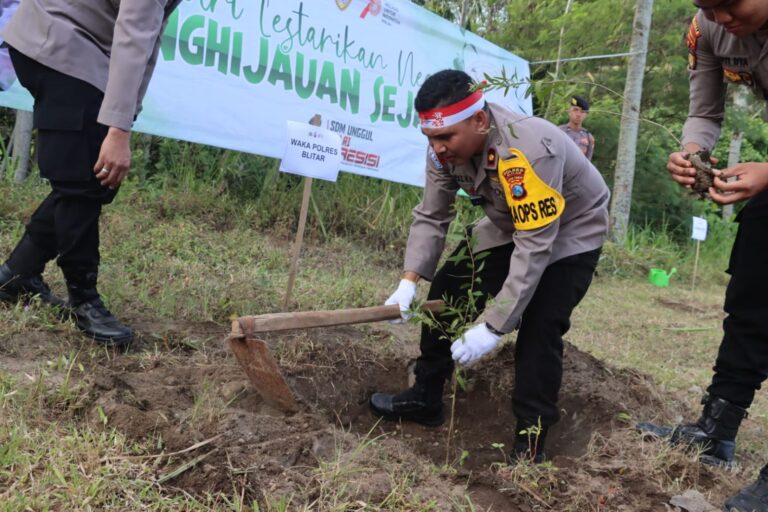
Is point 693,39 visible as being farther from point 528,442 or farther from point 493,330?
point 528,442

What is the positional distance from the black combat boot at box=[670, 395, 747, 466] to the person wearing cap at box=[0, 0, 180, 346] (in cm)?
235

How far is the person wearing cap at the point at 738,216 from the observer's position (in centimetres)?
199

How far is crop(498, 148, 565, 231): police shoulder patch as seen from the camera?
228 centimetres

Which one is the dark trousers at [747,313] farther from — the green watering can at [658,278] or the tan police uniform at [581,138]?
the green watering can at [658,278]

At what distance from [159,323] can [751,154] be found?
779 inches

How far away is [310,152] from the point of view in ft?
11.4

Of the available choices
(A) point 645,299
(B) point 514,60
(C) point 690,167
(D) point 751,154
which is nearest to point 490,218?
(C) point 690,167

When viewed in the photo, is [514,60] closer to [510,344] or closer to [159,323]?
[510,344]

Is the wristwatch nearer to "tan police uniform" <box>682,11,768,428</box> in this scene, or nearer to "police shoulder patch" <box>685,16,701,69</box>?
"tan police uniform" <box>682,11,768,428</box>

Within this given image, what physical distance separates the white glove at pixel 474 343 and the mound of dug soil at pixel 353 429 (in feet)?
1.07

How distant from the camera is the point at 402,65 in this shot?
18.5 feet

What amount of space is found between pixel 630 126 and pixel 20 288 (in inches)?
298

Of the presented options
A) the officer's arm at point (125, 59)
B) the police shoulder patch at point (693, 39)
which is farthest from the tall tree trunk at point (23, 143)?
the police shoulder patch at point (693, 39)

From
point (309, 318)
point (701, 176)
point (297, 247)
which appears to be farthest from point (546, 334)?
point (297, 247)
